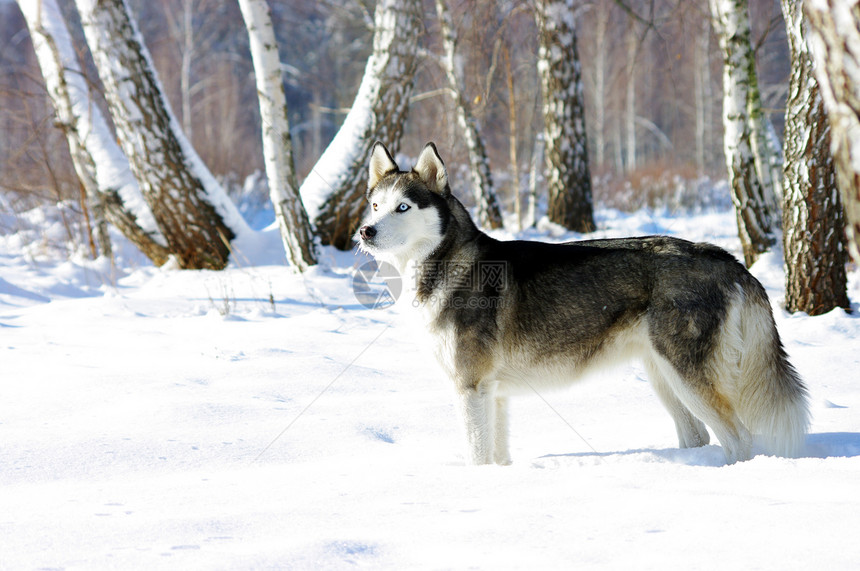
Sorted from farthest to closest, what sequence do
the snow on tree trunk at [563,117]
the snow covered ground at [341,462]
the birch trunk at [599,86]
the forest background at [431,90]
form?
the birch trunk at [599,86] → the forest background at [431,90] → the snow on tree trunk at [563,117] → the snow covered ground at [341,462]

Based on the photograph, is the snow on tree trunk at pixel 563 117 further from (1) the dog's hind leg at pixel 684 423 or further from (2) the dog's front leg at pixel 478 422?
(2) the dog's front leg at pixel 478 422

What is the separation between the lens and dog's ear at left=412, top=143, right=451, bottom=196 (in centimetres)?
330

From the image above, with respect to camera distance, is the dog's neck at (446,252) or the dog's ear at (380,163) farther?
the dog's ear at (380,163)

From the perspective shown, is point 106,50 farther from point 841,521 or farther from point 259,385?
point 841,521

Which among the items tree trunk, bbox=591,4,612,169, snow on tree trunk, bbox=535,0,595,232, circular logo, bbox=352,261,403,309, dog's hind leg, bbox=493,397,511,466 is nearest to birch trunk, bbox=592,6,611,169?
tree trunk, bbox=591,4,612,169

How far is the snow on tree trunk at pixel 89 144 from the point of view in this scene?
7.80 m

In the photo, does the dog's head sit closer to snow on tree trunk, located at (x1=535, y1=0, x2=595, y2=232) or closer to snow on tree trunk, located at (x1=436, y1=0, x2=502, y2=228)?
snow on tree trunk, located at (x1=535, y1=0, x2=595, y2=232)

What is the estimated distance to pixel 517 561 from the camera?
1.79m

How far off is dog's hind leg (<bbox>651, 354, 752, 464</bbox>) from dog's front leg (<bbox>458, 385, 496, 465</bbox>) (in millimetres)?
859

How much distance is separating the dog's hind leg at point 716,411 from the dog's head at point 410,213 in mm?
1282

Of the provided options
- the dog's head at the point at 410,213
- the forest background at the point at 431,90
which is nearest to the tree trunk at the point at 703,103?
the forest background at the point at 431,90

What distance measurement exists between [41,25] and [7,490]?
7047 millimetres

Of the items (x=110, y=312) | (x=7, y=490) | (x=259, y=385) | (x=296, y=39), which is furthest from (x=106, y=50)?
(x=296, y=39)

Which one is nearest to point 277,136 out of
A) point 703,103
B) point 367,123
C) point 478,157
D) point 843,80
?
point 367,123
